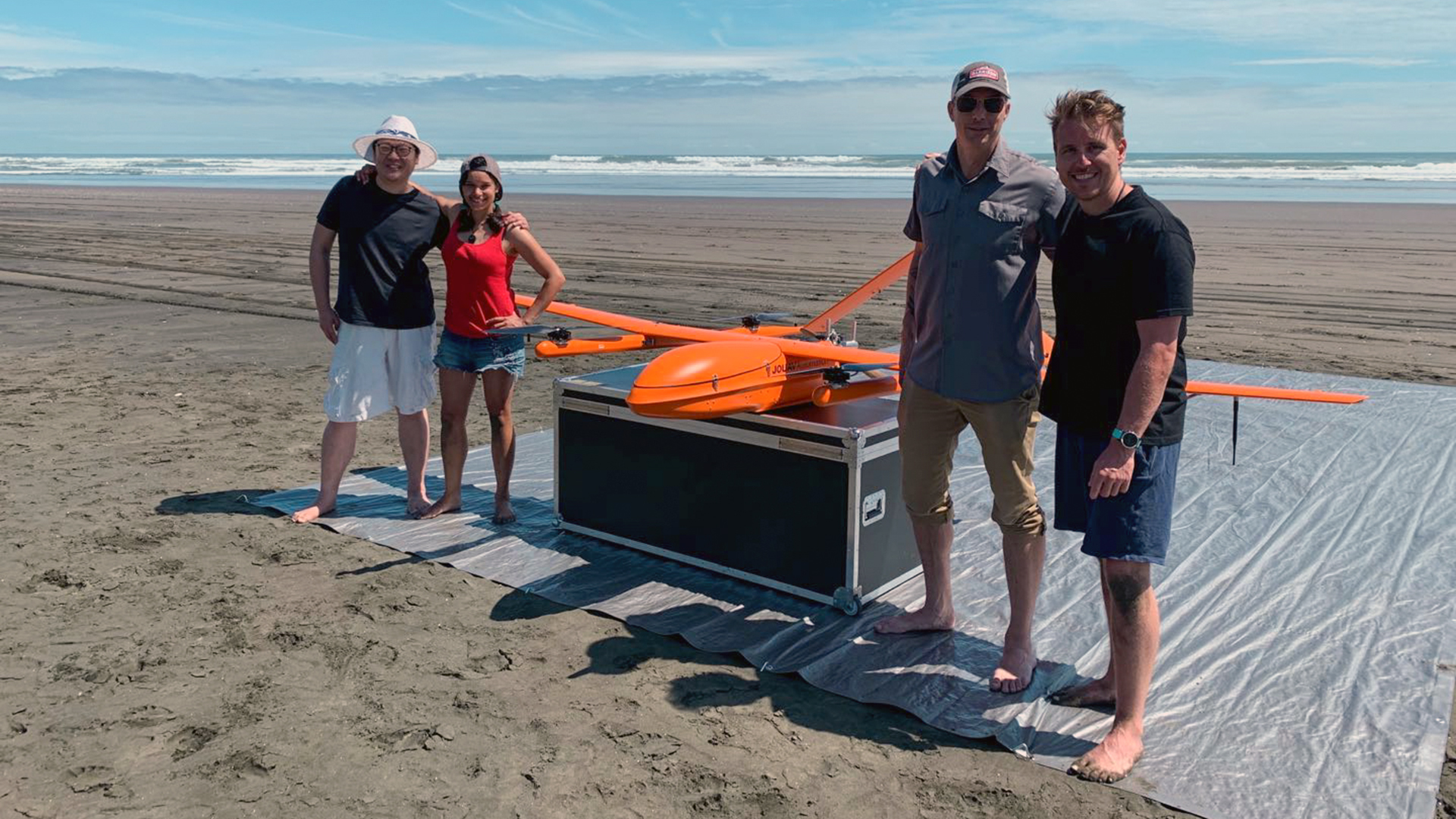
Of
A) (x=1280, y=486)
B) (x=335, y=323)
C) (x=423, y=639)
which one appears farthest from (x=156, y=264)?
(x=1280, y=486)

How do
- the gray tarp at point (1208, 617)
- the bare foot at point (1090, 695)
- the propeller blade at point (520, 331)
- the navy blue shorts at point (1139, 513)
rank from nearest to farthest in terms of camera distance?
the navy blue shorts at point (1139, 513), the gray tarp at point (1208, 617), the bare foot at point (1090, 695), the propeller blade at point (520, 331)

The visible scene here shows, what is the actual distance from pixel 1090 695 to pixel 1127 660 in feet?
1.49

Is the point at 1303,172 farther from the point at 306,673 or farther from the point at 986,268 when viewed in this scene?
the point at 306,673

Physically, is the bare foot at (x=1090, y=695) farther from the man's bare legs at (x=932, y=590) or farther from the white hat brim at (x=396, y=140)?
the white hat brim at (x=396, y=140)

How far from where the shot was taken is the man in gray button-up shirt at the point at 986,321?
3.40 metres

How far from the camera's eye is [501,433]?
213 inches

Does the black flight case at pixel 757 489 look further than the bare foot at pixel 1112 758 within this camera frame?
Yes

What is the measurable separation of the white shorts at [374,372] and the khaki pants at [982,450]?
277 centimetres

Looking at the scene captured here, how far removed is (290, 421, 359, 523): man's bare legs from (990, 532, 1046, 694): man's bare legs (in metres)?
3.46

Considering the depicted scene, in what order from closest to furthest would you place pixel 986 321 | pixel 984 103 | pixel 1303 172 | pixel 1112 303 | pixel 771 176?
pixel 1112 303 → pixel 984 103 → pixel 986 321 → pixel 1303 172 → pixel 771 176

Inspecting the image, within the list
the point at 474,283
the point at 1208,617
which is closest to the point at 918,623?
the point at 1208,617

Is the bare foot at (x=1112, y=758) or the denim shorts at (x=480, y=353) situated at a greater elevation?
the denim shorts at (x=480, y=353)

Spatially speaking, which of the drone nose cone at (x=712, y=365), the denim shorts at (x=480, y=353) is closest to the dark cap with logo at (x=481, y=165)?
the denim shorts at (x=480, y=353)

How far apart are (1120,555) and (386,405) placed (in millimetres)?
3760
